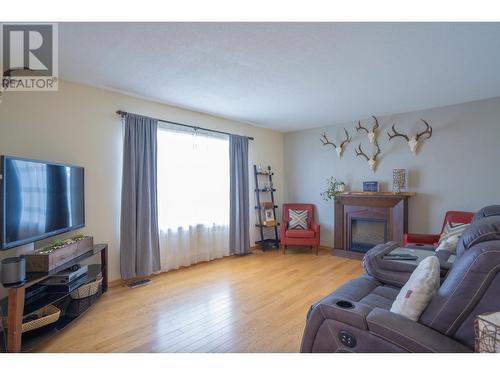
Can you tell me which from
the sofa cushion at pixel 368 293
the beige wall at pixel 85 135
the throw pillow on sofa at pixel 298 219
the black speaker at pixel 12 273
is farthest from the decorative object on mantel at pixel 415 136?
the black speaker at pixel 12 273

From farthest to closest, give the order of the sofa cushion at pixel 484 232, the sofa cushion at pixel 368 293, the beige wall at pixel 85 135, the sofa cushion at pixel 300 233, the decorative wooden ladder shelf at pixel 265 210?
the decorative wooden ladder shelf at pixel 265 210
the sofa cushion at pixel 300 233
the beige wall at pixel 85 135
the sofa cushion at pixel 368 293
the sofa cushion at pixel 484 232

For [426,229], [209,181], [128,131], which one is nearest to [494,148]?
[426,229]

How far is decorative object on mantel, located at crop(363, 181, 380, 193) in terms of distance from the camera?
4.32m

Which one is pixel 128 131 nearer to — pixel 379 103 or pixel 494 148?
pixel 379 103

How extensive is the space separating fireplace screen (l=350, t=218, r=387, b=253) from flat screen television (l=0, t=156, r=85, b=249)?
426 centimetres

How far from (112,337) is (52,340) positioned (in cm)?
46

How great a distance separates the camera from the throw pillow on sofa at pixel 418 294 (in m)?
1.19

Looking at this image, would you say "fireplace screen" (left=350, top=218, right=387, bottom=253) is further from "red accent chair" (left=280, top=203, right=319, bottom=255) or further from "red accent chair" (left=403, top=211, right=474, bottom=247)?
"red accent chair" (left=403, top=211, right=474, bottom=247)

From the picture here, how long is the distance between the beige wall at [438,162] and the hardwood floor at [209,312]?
61.0 inches

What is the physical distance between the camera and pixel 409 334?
1014 millimetres

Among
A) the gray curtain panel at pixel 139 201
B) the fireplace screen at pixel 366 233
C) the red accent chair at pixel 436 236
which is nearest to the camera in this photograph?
the gray curtain panel at pixel 139 201

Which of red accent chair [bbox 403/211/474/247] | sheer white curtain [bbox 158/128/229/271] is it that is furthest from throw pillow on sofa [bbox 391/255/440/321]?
sheer white curtain [bbox 158/128/229/271]
